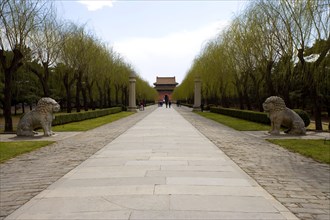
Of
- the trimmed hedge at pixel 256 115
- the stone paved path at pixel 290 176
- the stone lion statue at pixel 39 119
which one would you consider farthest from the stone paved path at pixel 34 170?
the trimmed hedge at pixel 256 115

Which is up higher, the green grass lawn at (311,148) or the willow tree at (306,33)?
the willow tree at (306,33)

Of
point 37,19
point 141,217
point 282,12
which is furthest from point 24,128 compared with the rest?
point 282,12

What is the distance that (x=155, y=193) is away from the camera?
4.95 meters

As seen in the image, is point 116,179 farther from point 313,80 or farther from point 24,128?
point 313,80

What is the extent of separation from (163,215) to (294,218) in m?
1.54

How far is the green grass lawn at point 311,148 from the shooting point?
28.7ft

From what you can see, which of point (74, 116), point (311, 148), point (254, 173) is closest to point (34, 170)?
point (254, 173)

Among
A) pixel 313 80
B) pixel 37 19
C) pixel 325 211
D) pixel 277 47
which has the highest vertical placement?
pixel 37 19

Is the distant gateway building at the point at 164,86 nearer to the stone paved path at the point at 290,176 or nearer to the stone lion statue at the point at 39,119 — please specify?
the stone lion statue at the point at 39,119

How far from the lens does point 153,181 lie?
18.7 ft

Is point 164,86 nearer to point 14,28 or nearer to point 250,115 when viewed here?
point 250,115

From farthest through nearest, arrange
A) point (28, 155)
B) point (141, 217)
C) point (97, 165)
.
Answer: point (28, 155)
point (97, 165)
point (141, 217)

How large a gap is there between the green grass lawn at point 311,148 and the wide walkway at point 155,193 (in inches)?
101

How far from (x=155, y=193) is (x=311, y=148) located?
6943 mm
